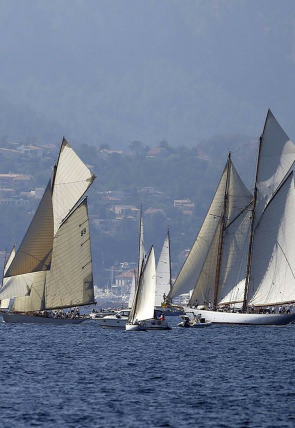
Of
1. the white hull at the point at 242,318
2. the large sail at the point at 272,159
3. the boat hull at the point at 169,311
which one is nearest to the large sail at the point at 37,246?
the white hull at the point at 242,318

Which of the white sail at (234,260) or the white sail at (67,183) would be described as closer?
the white sail at (67,183)

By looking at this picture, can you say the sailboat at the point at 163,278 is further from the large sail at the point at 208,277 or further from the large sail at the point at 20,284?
the large sail at the point at 20,284

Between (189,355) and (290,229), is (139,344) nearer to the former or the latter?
(189,355)

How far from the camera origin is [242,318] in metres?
109

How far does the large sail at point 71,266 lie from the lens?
10588 centimetres

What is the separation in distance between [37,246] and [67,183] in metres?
5.56

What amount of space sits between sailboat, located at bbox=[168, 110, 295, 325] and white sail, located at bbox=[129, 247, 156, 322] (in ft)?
28.1

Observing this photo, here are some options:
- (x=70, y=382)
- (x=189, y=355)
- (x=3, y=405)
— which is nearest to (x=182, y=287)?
(x=189, y=355)

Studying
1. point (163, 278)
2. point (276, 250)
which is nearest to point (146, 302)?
point (276, 250)

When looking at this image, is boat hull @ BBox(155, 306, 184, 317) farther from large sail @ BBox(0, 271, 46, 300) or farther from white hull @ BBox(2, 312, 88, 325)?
large sail @ BBox(0, 271, 46, 300)

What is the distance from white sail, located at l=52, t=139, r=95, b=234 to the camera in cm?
10625

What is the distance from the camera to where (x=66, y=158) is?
108438 millimetres

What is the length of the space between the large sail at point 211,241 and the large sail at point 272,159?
2.31 m

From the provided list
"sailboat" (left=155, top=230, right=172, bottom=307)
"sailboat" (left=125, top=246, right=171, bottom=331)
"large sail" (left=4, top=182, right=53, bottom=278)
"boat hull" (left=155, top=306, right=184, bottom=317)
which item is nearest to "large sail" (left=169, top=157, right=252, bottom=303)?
"sailboat" (left=125, top=246, right=171, bottom=331)
